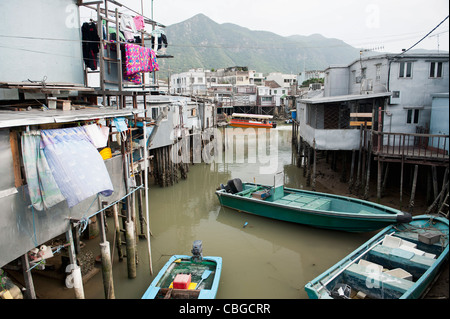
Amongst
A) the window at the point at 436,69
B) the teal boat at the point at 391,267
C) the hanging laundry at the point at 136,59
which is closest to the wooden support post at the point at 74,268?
the teal boat at the point at 391,267

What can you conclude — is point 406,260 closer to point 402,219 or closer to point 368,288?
point 368,288

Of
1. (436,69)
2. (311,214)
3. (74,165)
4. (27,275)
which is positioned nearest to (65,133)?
(74,165)

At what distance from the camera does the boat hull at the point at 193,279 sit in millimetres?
7547

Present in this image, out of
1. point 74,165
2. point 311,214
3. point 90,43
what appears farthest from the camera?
point 311,214

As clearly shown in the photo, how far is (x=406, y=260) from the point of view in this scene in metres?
8.43

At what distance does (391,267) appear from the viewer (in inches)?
340

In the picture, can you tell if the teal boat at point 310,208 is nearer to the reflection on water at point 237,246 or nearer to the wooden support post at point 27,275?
the reflection on water at point 237,246

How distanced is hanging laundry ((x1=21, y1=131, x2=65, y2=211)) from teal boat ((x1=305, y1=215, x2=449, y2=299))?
5854 mm

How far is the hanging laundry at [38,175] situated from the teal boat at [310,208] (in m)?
9.10

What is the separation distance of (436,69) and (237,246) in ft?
43.4

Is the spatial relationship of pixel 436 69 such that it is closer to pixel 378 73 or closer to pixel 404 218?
pixel 378 73

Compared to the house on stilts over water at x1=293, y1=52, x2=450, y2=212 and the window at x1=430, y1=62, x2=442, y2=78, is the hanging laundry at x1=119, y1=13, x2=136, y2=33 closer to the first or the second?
the house on stilts over water at x1=293, y1=52, x2=450, y2=212

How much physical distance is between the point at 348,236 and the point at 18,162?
11109 mm
